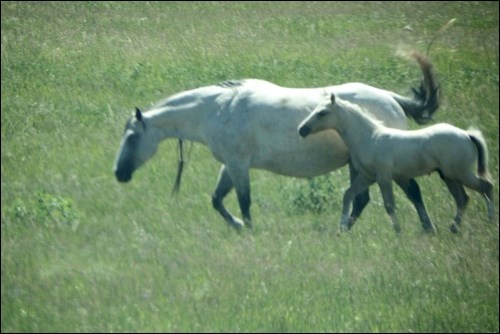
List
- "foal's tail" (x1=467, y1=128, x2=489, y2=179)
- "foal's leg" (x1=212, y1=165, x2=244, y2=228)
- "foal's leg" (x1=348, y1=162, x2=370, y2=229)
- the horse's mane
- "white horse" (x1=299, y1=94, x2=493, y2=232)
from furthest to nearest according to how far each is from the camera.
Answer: "foal's leg" (x1=348, y1=162, x2=370, y2=229) → "foal's leg" (x1=212, y1=165, x2=244, y2=228) → the horse's mane → "foal's tail" (x1=467, y1=128, x2=489, y2=179) → "white horse" (x1=299, y1=94, x2=493, y2=232)

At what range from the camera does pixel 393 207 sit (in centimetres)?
1135

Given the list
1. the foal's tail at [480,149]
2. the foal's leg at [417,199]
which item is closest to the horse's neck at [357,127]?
the foal's leg at [417,199]

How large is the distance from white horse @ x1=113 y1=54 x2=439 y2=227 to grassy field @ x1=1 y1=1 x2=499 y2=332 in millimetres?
425

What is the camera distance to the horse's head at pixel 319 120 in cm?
1137

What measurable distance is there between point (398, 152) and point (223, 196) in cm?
187

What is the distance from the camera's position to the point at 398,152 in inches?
444

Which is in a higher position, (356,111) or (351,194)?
(356,111)

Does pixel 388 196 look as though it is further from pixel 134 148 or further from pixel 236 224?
pixel 134 148

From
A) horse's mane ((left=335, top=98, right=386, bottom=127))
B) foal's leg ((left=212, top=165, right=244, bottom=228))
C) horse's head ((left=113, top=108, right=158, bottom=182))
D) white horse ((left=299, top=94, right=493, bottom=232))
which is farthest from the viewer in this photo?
horse's head ((left=113, top=108, right=158, bottom=182))

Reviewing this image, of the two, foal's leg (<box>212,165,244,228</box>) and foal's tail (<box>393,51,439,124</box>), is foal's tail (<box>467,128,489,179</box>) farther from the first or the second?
foal's leg (<box>212,165,244,228</box>)

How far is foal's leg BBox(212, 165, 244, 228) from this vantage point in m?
11.8

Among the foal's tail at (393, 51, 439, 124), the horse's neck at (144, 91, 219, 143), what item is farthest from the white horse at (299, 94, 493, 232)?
the horse's neck at (144, 91, 219, 143)

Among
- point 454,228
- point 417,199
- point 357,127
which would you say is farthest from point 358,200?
point 454,228

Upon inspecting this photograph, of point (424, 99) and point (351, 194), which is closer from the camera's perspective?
point (351, 194)
